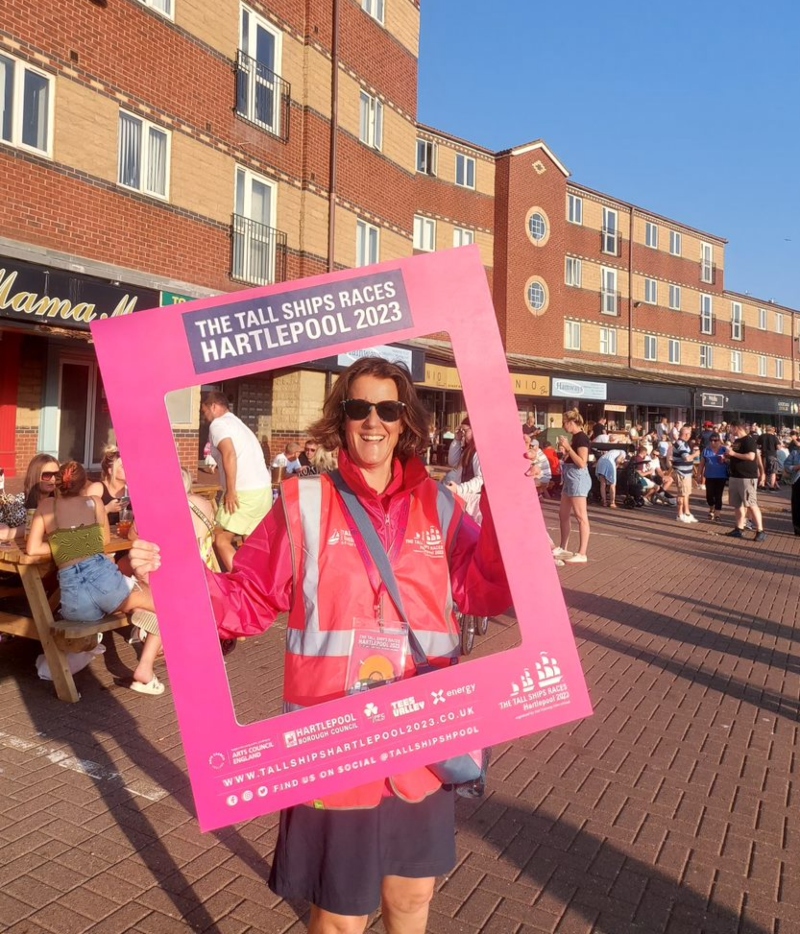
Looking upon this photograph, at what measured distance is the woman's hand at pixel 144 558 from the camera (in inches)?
75.0

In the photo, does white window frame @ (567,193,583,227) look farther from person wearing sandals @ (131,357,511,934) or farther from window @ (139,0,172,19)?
person wearing sandals @ (131,357,511,934)

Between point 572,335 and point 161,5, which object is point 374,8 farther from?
point 572,335

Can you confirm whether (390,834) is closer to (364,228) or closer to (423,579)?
(423,579)

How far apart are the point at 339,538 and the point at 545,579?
563 millimetres

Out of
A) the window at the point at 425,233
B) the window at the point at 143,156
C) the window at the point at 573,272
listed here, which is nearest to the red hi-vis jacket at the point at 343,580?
the window at the point at 143,156

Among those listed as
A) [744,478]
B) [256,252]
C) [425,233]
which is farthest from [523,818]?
[425,233]

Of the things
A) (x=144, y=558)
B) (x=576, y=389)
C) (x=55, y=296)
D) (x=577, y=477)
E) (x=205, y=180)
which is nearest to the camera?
(x=144, y=558)

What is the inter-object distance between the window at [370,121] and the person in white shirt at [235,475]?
15481mm

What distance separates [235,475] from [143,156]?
9545 millimetres

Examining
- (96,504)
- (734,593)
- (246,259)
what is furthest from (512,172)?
(96,504)

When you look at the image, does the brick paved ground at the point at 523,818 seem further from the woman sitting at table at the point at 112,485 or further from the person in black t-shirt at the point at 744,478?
Answer: the person in black t-shirt at the point at 744,478

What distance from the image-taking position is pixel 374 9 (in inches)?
770

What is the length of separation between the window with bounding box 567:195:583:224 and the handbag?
118 ft

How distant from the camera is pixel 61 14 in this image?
1147 cm
